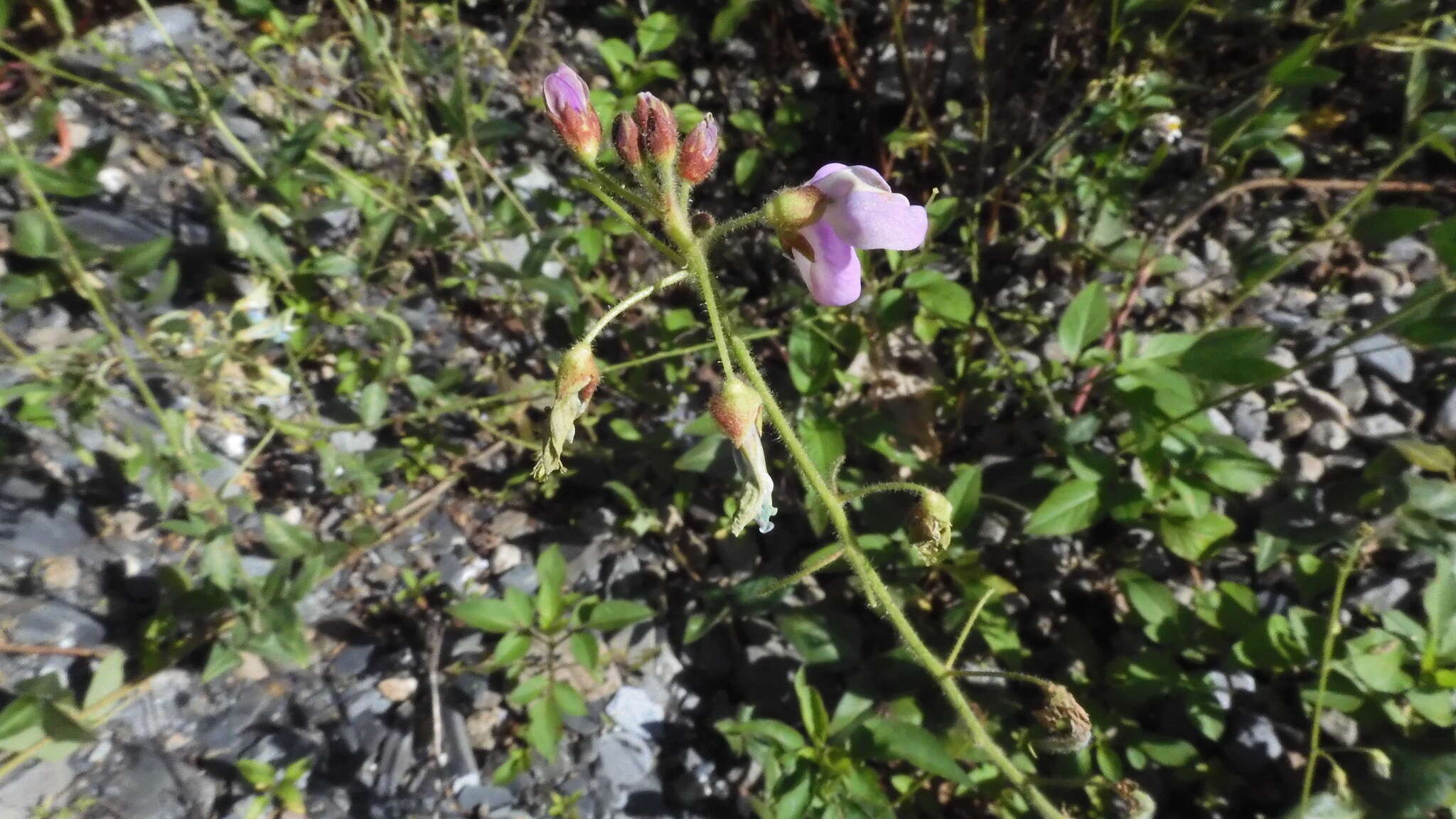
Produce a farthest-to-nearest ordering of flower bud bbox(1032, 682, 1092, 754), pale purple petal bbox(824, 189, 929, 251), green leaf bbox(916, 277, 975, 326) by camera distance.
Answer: green leaf bbox(916, 277, 975, 326) → flower bud bbox(1032, 682, 1092, 754) → pale purple petal bbox(824, 189, 929, 251)

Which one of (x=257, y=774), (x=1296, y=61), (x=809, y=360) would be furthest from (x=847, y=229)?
(x=257, y=774)

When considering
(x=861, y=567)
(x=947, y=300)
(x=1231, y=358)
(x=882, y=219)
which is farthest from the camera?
(x=947, y=300)

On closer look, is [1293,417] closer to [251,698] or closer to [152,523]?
[251,698]

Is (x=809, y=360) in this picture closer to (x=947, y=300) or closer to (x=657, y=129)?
(x=947, y=300)

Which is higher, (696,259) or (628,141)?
(628,141)

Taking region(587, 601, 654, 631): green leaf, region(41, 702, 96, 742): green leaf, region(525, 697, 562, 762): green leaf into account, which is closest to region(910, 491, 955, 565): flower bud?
region(587, 601, 654, 631): green leaf

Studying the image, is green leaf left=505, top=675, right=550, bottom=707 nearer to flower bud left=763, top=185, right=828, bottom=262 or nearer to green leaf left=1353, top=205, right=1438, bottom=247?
flower bud left=763, top=185, right=828, bottom=262
